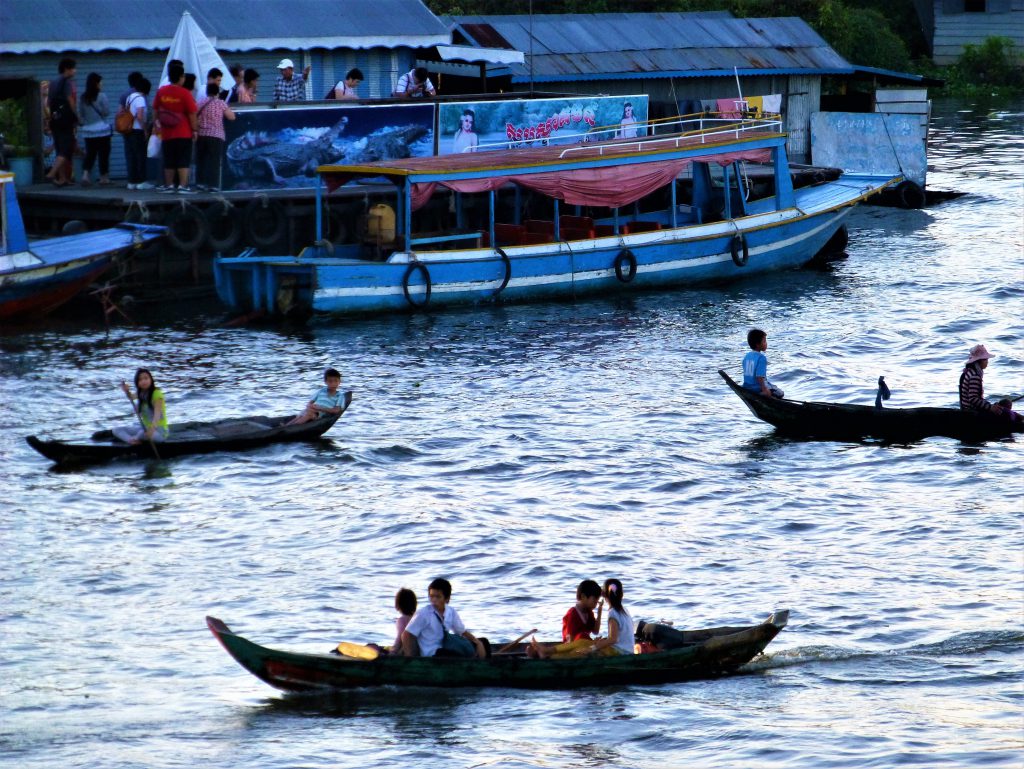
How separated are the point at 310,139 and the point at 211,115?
2.38m

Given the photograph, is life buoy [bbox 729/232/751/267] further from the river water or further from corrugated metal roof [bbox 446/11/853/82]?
corrugated metal roof [bbox 446/11/853/82]

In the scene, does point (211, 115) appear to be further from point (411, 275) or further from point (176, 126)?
point (411, 275)

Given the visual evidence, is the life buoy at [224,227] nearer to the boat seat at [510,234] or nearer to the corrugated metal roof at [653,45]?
the boat seat at [510,234]

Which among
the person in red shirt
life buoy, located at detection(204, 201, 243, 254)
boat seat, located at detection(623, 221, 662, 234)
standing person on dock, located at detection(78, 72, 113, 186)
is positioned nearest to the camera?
the person in red shirt

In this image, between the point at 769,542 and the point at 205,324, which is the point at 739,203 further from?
the point at 769,542


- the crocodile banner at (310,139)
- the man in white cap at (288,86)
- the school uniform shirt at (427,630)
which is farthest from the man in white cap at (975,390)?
the man in white cap at (288,86)

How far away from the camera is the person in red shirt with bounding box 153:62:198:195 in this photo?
88.5ft

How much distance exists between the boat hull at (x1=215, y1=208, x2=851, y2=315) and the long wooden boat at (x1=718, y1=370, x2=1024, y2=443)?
8.66m

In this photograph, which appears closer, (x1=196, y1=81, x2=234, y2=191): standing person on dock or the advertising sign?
(x1=196, y1=81, x2=234, y2=191): standing person on dock

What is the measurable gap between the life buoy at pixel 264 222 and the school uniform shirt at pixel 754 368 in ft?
40.2

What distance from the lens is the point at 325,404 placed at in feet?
61.4

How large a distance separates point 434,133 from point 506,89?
293 inches

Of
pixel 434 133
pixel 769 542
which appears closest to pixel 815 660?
pixel 769 542

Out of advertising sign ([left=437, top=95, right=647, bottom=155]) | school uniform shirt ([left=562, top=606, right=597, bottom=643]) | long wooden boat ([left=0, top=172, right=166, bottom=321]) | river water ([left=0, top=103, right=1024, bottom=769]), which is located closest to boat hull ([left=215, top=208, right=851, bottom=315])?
river water ([left=0, top=103, right=1024, bottom=769])
